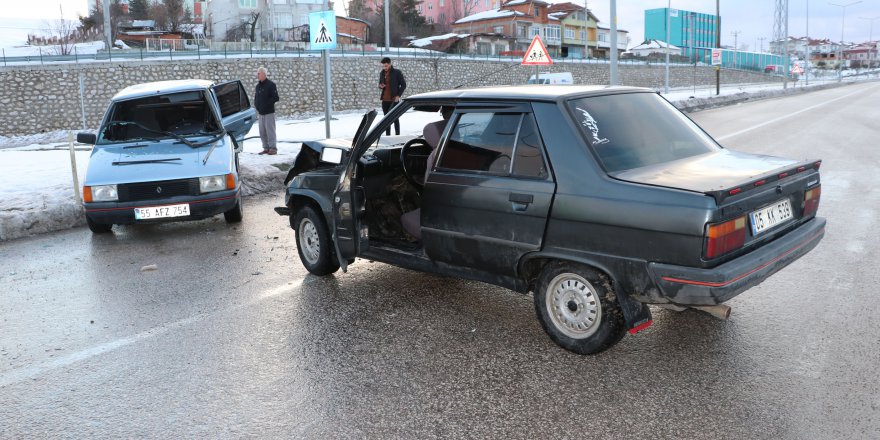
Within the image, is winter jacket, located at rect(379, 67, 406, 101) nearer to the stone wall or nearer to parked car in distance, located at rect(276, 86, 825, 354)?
the stone wall

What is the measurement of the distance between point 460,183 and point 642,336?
150 cm

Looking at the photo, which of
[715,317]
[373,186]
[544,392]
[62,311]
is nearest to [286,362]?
[544,392]

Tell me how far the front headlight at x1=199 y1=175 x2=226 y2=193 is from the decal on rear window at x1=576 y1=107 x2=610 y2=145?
4.98 metres

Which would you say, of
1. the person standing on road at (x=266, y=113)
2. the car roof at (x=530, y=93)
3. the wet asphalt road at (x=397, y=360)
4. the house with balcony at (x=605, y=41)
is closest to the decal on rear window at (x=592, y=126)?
the car roof at (x=530, y=93)

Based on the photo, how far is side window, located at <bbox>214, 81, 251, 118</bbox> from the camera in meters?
11.2

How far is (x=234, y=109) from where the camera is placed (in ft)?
38.8

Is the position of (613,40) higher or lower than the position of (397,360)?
higher

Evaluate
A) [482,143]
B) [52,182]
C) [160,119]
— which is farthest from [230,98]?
[482,143]

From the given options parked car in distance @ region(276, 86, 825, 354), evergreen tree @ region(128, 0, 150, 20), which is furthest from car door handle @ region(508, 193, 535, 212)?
evergreen tree @ region(128, 0, 150, 20)

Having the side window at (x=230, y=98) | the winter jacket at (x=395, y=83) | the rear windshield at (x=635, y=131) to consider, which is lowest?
the rear windshield at (x=635, y=131)

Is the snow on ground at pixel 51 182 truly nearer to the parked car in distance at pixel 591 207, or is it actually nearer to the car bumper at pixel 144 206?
the car bumper at pixel 144 206

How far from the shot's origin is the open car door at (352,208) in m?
5.22

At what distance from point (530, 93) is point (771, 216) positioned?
159 centimetres

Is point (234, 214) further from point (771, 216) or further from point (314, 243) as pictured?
point (771, 216)
